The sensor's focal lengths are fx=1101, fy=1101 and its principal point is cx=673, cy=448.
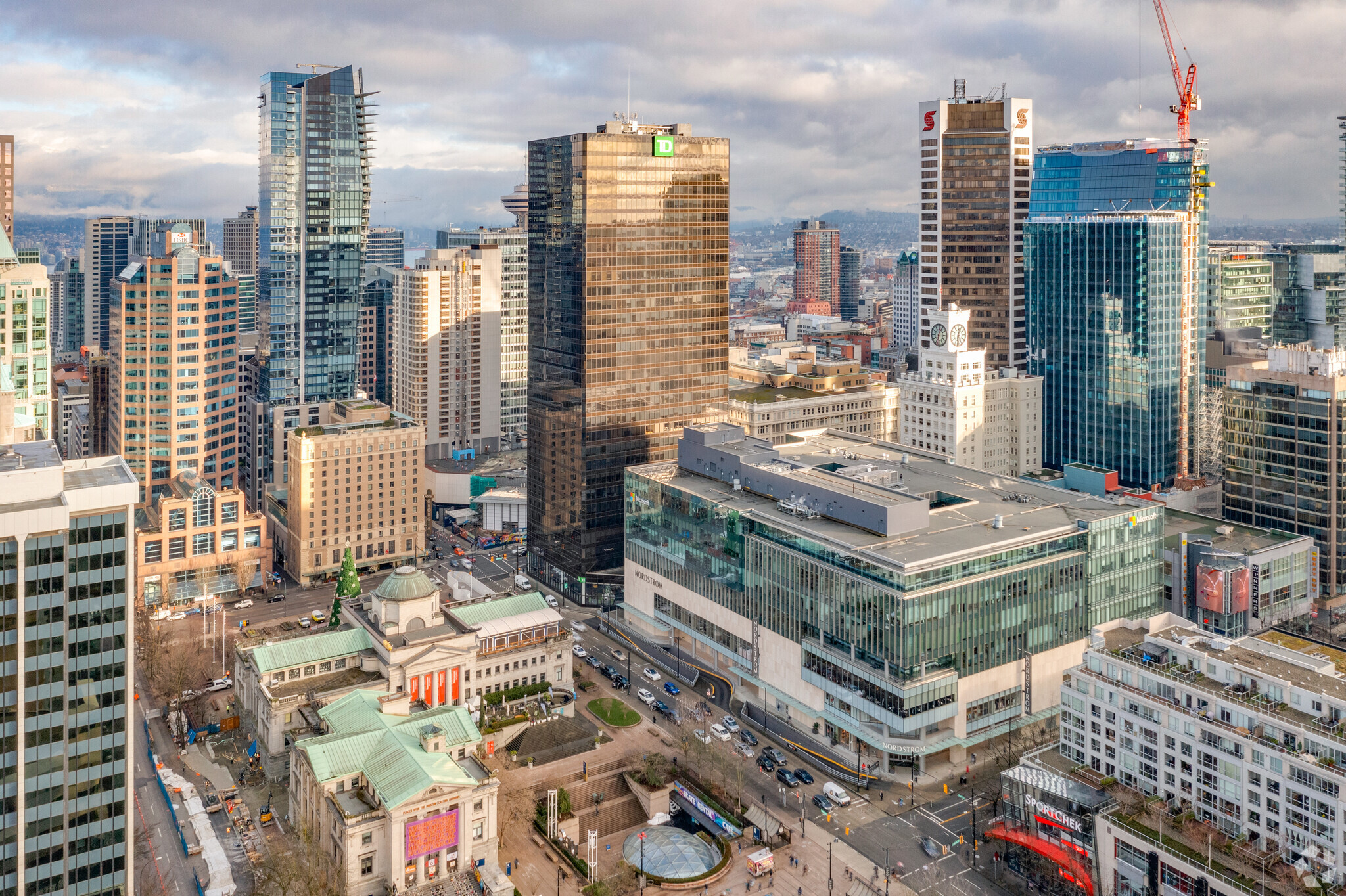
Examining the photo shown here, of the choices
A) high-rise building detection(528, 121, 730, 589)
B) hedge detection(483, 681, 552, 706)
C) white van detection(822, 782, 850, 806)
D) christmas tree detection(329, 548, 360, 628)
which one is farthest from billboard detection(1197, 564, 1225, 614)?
christmas tree detection(329, 548, 360, 628)

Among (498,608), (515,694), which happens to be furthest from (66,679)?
(498,608)

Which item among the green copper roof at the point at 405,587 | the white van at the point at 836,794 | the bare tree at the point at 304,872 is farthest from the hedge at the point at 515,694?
the white van at the point at 836,794

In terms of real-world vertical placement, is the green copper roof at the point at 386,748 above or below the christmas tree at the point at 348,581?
below

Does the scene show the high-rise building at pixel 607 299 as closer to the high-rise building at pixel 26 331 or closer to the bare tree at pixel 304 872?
the high-rise building at pixel 26 331

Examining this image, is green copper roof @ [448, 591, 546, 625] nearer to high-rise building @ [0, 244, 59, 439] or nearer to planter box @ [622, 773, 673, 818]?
planter box @ [622, 773, 673, 818]

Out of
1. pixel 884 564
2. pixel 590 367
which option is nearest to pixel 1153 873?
pixel 884 564
